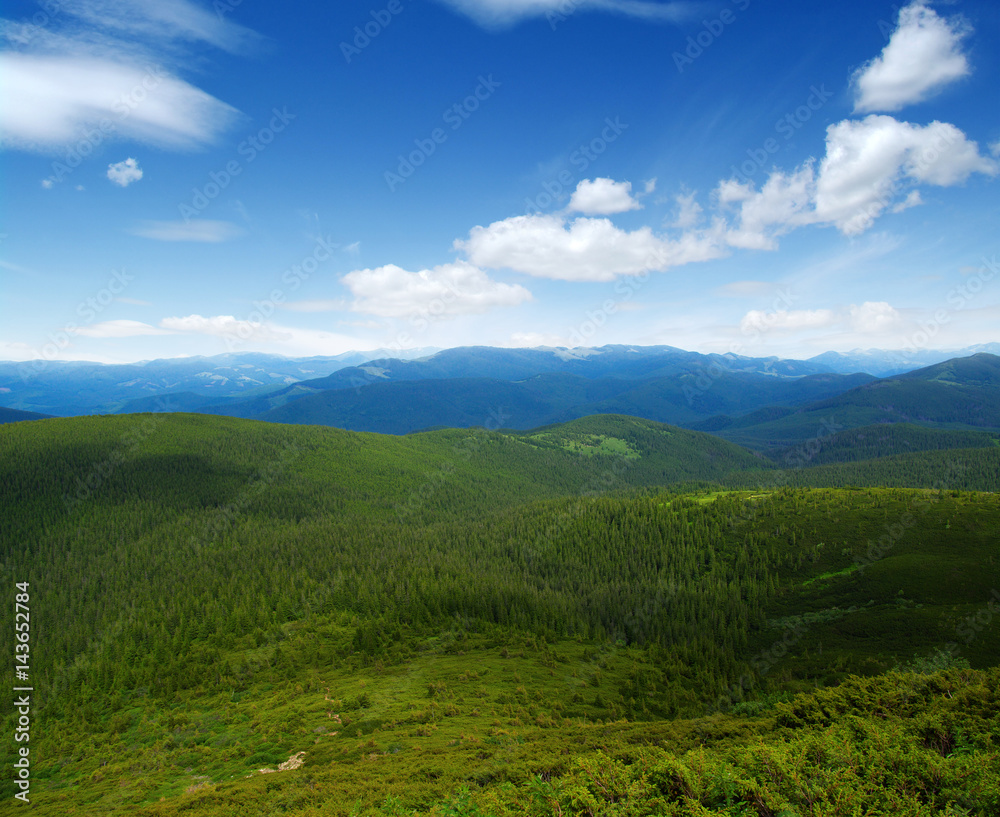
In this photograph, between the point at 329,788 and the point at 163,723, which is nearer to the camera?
the point at 329,788

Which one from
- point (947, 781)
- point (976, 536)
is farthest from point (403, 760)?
point (976, 536)

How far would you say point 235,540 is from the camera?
515 feet

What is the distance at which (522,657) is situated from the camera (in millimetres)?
78375

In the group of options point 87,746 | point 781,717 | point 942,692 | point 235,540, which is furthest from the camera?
point 235,540

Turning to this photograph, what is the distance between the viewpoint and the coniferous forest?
82.6 feet

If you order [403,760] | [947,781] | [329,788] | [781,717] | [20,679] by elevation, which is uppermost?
[947,781]

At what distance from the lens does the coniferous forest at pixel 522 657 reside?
82.6 feet

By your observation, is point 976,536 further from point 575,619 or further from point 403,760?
point 403,760

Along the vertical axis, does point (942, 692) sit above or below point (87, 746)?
above

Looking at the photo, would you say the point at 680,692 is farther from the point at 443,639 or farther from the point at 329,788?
the point at 329,788

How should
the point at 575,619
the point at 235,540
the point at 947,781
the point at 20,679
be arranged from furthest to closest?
the point at 235,540 → the point at 575,619 → the point at 20,679 → the point at 947,781

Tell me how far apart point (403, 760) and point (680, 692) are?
47134 mm

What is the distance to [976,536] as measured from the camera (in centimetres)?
9525

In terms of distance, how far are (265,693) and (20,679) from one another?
5468 cm
